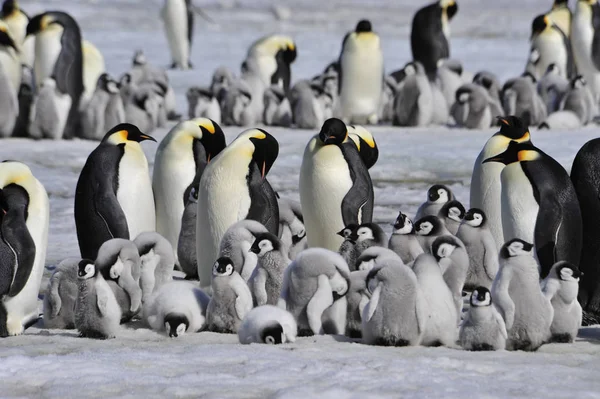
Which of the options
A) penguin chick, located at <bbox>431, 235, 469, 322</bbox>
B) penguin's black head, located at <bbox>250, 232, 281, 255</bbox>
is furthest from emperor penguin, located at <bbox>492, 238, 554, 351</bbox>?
penguin's black head, located at <bbox>250, 232, 281, 255</bbox>

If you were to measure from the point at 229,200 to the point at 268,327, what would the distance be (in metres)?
1.83

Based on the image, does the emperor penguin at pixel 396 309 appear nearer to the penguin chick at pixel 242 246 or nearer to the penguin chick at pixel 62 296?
the penguin chick at pixel 242 246

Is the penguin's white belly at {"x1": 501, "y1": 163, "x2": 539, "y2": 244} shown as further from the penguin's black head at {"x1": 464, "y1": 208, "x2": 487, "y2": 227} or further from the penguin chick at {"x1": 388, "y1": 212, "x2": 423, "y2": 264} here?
the penguin chick at {"x1": 388, "y1": 212, "x2": 423, "y2": 264}

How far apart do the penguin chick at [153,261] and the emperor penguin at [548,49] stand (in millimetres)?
13528

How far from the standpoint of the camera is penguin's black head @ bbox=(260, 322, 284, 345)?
16.9 feet

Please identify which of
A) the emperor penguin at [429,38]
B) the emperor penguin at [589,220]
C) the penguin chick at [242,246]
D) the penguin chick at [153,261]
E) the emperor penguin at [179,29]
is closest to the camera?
the penguin chick at [242,246]

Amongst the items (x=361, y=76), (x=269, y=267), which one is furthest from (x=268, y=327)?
(x=361, y=76)

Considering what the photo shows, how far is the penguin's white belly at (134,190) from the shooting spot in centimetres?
723

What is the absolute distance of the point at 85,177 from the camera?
7.11 m

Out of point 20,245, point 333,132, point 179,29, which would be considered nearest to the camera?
point 20,245

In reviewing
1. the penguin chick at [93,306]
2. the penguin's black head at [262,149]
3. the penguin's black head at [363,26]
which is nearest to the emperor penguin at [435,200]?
the penguin's black head at [262,149]

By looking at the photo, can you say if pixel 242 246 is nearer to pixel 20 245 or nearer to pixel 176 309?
pixel 176 309

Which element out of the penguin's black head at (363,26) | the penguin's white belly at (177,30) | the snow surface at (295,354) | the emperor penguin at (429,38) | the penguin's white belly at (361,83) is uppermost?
the penguin's white belly at (177,30)

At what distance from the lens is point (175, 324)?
18.0ft
